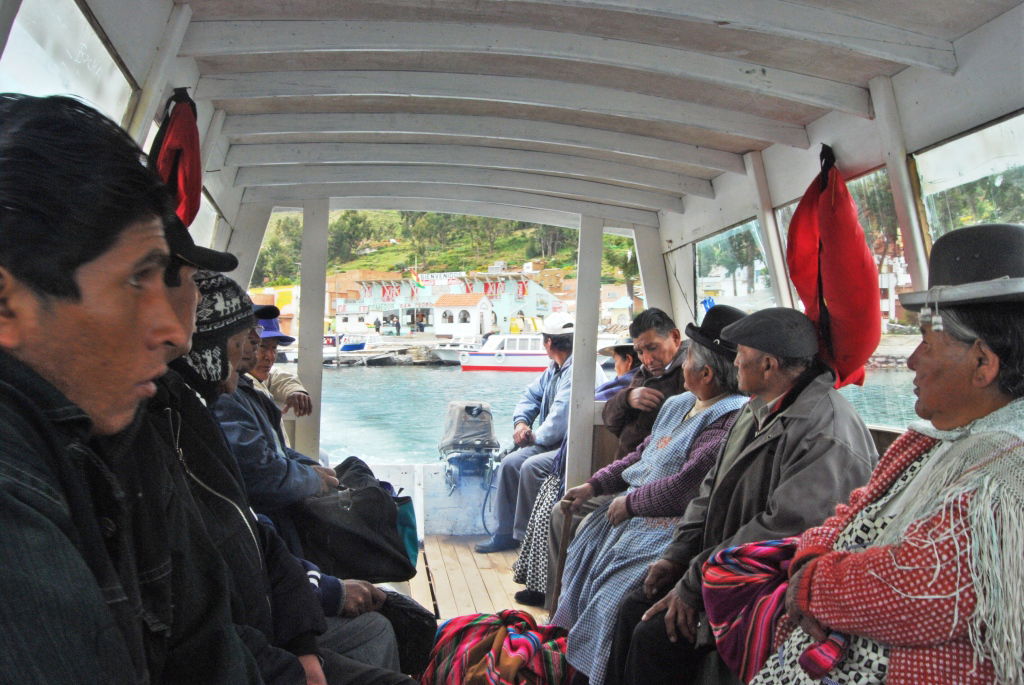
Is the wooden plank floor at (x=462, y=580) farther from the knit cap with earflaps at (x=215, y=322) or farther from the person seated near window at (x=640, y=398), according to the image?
the knit cap with earflaps at (x=215, y=322)

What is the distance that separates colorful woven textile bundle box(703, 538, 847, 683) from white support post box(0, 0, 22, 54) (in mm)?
2073

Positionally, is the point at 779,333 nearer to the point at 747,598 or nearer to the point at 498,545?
the point at 747,598

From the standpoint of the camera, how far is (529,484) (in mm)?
4895

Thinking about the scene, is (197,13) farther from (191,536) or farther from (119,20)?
(191,536)

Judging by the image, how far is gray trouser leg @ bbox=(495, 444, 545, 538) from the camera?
5102mm

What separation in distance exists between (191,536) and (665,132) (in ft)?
9.28

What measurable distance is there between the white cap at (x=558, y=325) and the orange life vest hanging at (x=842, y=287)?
216 centimetres

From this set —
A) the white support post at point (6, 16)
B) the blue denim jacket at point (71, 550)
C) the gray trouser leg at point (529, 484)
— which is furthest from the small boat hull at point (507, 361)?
the blue denim jacket at point (71, 550)

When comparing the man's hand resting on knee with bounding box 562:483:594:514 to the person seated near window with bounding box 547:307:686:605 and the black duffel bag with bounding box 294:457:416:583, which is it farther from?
the black duffel bag with bounding box 294:457:416:583

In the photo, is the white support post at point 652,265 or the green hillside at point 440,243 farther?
the green hillside at point 440,243

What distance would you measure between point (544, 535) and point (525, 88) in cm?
239

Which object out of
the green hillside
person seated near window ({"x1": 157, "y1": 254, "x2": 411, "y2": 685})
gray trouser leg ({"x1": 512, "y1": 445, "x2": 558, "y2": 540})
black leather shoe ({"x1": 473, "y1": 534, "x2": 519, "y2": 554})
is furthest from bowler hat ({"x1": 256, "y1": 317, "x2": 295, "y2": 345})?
the green hillside

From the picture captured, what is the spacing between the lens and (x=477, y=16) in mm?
2434

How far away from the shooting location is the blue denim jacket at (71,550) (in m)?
0.66
